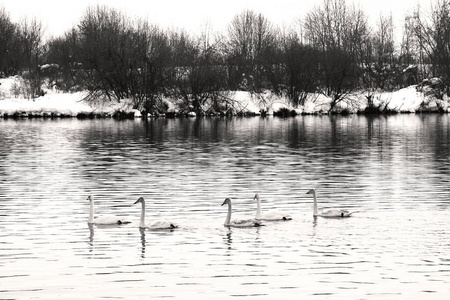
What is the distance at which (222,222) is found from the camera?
21359 millimetres

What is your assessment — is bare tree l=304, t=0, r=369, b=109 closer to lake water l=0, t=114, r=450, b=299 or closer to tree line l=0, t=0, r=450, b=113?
tree line l=0, t=0, r=450, b=113

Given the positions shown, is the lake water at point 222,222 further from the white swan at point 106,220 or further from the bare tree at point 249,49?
the bare tree at point 249,49

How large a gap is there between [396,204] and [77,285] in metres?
11.3

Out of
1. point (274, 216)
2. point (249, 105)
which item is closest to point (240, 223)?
point (274, 216)

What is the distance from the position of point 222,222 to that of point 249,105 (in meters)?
64.1

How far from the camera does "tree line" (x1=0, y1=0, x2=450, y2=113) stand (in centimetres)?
8138

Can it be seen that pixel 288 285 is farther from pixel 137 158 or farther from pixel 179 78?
pixel 179 78

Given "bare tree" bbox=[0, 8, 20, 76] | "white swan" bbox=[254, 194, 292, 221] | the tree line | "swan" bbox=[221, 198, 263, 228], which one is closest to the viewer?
"swan" bbox=[221, 198, 263, 228]

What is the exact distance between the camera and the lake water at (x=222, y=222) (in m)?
15.2

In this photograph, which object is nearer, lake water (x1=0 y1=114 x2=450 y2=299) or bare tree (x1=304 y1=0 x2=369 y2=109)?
lake water (x1=0 y1=114 x2=450 y2=299)

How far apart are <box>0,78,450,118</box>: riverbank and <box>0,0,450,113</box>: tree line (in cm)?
77

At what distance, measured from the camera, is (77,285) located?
15.2 meters

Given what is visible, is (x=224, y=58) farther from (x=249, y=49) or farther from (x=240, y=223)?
(x=240, y=223)

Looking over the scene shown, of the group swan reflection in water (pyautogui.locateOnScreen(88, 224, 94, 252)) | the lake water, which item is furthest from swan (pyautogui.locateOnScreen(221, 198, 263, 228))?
swan reflection in water (pyautogui.locateOnScreen(88, 224, 94, 252))
